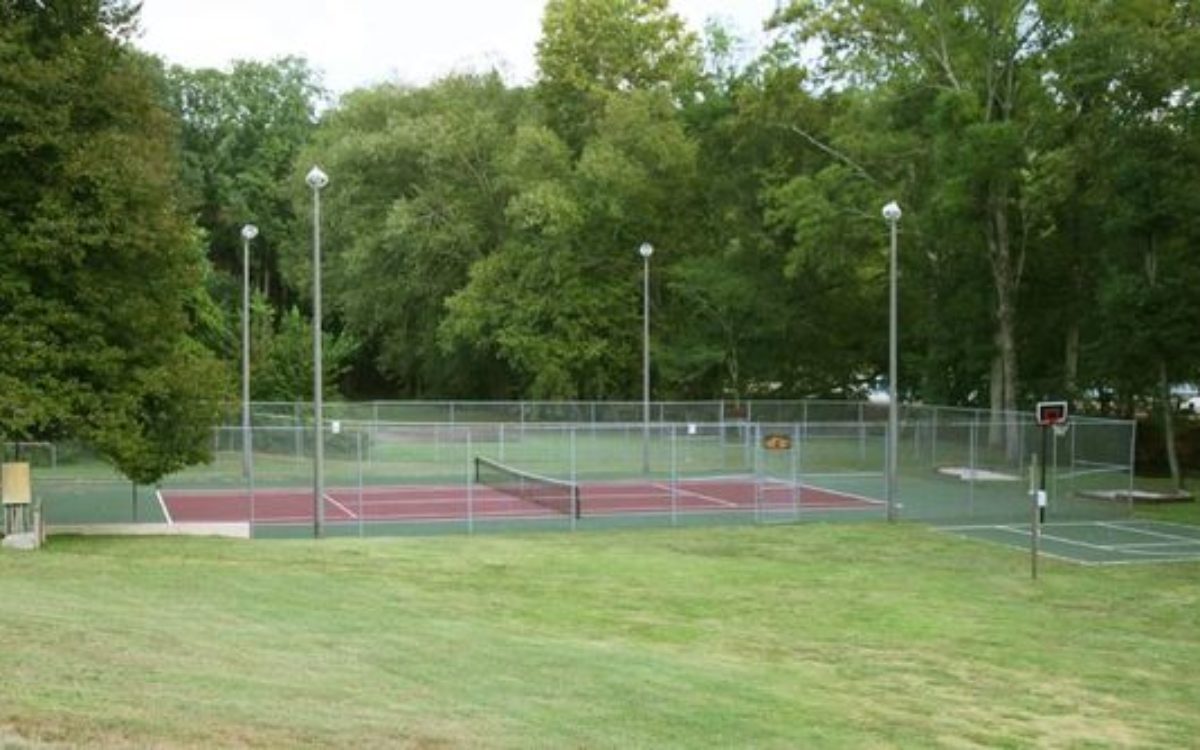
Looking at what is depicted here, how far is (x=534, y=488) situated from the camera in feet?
119

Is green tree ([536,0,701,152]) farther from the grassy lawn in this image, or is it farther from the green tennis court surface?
the grassy lawn

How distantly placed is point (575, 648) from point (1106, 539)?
66.4 feet

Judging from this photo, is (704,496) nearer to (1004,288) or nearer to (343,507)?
(343,507)

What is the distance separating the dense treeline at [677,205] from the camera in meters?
24.3

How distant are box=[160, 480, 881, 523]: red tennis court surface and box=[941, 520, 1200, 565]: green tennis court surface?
489 centimetres

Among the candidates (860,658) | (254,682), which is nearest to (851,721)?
(860,658)

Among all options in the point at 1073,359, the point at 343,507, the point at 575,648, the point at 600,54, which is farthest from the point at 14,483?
the point at 600,54

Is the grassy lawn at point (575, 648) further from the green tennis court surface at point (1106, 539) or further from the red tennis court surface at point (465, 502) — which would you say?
the red tennis court surface at point (465, 502)

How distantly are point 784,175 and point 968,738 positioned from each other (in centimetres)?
4675

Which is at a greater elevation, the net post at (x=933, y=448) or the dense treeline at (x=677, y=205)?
the dense treeline at (x=677, y=205)

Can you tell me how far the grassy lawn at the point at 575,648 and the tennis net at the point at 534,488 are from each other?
312 inches

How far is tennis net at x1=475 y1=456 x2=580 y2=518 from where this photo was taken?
3322 centimetres

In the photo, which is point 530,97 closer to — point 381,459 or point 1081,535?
point 381,459

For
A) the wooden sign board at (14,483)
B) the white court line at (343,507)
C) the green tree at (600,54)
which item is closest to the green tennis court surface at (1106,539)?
the white court line at (343,507)
